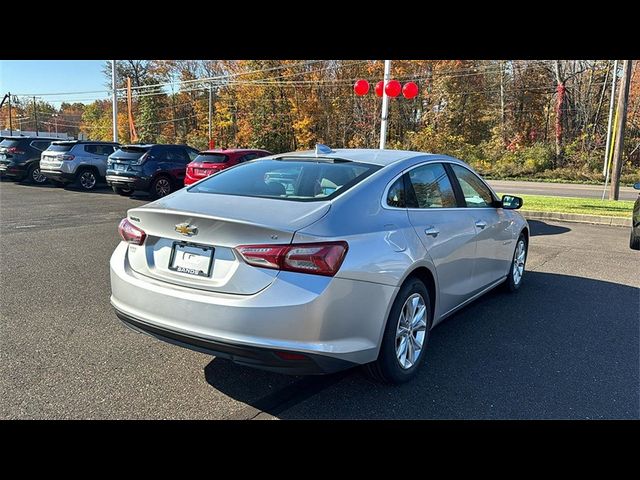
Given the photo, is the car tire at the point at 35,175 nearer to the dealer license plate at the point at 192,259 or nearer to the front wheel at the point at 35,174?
the front wheel at the point at 35,174

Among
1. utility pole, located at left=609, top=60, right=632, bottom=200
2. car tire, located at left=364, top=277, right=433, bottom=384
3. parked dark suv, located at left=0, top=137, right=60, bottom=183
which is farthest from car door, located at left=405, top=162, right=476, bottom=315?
parked dark suv, located at left=0, top=137, right=60, bottom=183

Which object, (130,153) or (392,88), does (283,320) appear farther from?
(130,153)

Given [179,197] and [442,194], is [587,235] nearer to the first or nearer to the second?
[442,194]

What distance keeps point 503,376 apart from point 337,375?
1211 mm

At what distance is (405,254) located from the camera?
322 cm

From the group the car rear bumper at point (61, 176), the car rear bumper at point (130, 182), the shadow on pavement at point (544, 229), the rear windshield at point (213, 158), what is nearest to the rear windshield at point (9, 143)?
the car rear bumper at point (61, 176)

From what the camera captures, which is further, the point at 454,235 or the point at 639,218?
the point at 639,218

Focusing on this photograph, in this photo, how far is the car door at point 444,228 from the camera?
11.9ft

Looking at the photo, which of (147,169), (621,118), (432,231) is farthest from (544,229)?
(147,169)

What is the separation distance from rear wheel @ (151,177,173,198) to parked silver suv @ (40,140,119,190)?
3148mm

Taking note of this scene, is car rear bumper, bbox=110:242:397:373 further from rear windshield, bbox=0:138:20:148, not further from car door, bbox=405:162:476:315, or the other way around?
rear windshield, bbox=0:138:20:148

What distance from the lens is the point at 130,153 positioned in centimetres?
1430
